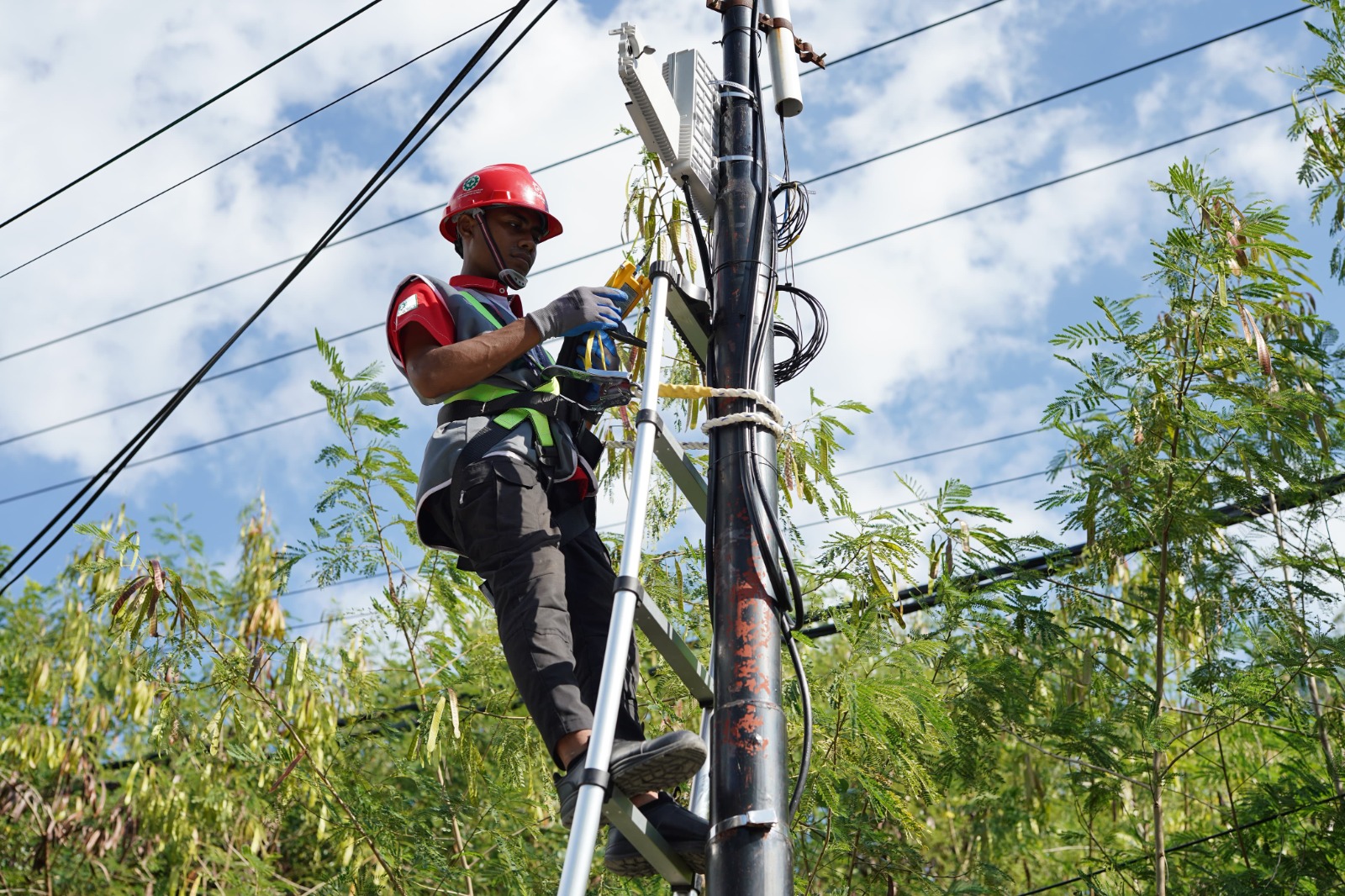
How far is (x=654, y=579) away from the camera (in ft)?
21.2

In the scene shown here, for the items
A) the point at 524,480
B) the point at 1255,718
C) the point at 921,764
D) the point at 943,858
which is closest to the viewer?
Answer: the point at 524,480

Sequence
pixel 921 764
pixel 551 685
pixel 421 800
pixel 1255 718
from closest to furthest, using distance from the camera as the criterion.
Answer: pixel 551 685
pixel 921 764
pixel 1255 718
pixel 421 800

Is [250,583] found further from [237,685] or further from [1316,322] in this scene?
[1316,322]

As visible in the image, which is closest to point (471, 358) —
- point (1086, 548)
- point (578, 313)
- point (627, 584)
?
point (578, 313)

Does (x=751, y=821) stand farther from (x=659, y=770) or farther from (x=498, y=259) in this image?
(x=498, y=259)

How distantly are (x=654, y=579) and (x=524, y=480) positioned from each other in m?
2.92

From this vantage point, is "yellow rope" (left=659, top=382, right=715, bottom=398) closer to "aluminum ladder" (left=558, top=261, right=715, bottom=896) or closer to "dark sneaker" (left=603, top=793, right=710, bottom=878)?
"aluminum ladder" (left=558, top=261, right=715, bottom=896)

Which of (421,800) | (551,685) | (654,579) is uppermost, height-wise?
(654,579)

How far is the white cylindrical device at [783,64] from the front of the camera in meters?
4.22

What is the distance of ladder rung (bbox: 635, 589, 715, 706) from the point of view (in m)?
3.40

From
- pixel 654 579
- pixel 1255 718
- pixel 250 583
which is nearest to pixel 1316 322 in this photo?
pixel 1255 718

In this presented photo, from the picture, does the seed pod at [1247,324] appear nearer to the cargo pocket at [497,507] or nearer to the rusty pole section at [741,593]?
the rusty pole section at [741,593]

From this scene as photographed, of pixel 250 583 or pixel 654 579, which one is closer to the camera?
pixel 654 579

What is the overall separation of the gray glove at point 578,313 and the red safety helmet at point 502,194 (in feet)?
1.67
